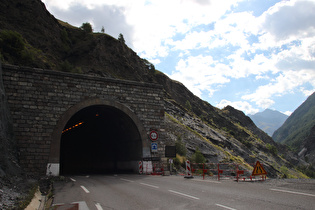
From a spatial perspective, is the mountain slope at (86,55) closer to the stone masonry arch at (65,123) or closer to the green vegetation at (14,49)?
the green vegetation at (14,49)

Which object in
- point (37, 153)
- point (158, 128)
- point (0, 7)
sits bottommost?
point (37, 153)

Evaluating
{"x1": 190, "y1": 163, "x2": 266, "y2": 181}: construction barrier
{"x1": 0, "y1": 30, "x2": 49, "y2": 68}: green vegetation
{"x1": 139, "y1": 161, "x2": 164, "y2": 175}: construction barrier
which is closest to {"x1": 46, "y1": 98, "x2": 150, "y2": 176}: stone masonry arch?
{"x1": 139, "y1": 161, "x2": 164, "y2": 175}: construction barrier

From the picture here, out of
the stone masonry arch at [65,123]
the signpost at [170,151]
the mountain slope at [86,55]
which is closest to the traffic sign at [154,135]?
the stone masonry arch at [65,123]

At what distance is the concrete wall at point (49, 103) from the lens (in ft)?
50.9

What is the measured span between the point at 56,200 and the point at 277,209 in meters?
6.62

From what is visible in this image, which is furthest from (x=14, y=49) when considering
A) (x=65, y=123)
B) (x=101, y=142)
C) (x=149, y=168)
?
(x=149, y=168)

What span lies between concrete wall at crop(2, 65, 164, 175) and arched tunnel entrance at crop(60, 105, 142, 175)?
92 cm

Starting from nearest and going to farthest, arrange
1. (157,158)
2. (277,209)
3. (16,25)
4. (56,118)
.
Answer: (277,209)
(56,118)
(157,158)
(16,25)

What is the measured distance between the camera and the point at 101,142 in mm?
28266

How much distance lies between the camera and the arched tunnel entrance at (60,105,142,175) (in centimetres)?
2020

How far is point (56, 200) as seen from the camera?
26.6 ft

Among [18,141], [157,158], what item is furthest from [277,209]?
[18,141]

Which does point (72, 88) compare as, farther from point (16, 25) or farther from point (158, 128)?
point (16, 25)

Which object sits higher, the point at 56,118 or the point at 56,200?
the point at 56,118
